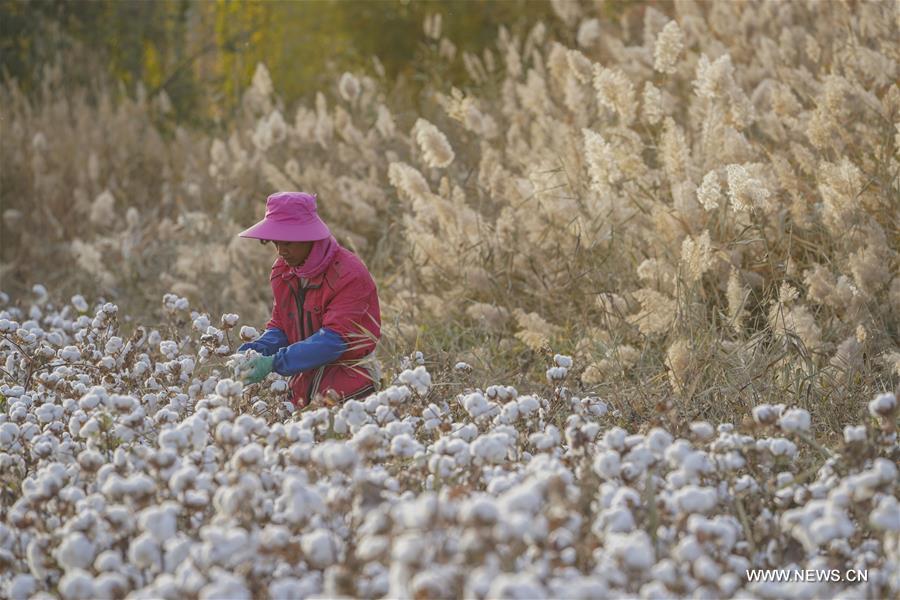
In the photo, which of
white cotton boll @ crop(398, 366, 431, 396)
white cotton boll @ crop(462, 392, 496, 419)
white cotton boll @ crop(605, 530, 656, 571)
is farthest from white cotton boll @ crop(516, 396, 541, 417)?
white cotton boll @ crop(605, 530, 656, 571)

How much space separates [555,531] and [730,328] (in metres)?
2.95

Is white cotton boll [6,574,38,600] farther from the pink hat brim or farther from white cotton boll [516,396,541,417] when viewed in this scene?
the pink hat brim

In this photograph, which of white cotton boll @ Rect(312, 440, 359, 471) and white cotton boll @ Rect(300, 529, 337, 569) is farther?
white cotton boll @ Rect(312, 440, 359, 471)

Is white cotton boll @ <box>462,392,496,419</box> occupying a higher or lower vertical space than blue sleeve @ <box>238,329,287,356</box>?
higher

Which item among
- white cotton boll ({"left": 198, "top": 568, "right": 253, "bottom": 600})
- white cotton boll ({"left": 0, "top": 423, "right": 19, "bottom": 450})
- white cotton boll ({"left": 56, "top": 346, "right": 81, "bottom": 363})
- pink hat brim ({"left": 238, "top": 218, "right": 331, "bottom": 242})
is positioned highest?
white cotton boll ({"left": 198, "top": 568, "right": 253, "bottom": 600})

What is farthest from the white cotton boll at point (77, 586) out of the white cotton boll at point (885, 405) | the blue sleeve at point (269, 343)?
the blue sleeve at point (269, 343)

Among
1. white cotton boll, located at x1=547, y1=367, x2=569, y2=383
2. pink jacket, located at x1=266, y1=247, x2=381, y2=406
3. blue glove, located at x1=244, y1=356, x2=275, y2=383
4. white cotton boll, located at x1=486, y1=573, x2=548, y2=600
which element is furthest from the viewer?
pink jacket, located at x1=266, y1=247, x2=381, y2=406

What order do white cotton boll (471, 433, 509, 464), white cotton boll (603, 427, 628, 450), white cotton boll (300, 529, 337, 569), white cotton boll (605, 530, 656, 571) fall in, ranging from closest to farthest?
white cotton boll (605, 530, 656, 571) → white cotton boll (300, 529, 337, 569) → white cotton boll (471, 433, 509, 464) → white cotton boll (603, 427, 628, 450)

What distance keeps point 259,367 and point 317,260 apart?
0.58 metres

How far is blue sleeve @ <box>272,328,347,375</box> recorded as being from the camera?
14.8 feet

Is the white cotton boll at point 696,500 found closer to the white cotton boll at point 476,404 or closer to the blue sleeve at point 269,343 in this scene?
the white cotton boll at point 476,404

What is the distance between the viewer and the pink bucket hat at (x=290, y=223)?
462cm

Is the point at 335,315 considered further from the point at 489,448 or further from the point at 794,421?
the point at 794,421

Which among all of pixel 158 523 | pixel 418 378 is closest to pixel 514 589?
pixel 158 523
